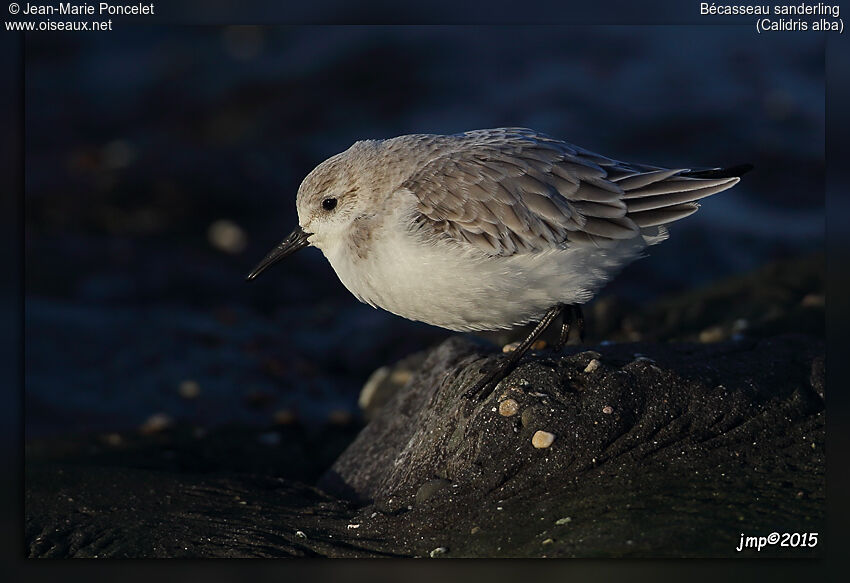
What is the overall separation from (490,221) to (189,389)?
358cm

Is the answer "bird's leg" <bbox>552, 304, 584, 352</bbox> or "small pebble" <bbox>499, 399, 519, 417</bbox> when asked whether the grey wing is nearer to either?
"bird's leg" <bbox>552, 304, 584, 352</bbox>

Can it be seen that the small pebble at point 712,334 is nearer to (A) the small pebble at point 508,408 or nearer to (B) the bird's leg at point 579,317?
(B) the bird's leg at point 579,317

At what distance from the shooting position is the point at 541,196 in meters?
4.57

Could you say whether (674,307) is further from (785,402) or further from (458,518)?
(458,518)

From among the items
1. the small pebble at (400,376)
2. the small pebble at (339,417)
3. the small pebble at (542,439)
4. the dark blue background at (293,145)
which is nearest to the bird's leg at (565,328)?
the small pebble at (542,439)

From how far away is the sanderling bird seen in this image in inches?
175

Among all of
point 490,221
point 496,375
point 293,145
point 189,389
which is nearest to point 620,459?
point 496,375

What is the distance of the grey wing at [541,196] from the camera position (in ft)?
14.7

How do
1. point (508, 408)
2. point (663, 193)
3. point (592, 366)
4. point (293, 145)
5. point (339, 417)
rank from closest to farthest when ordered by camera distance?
1. point (508, 408)
2. point (592, 366)
3. point (663, 193)
4. point (339, 417)
5. point (293, 145)

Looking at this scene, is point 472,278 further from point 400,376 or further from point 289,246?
point 400,376

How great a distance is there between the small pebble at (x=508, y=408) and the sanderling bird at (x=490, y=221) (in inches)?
6.2

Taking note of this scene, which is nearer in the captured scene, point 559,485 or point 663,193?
point 559,485

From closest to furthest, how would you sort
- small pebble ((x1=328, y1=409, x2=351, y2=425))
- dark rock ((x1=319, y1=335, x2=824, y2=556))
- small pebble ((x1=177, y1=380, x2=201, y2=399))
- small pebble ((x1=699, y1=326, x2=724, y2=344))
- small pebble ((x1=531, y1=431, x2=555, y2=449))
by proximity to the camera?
dark rock ((x1=319, y1=335, x2=824, y2=556)) < small pebble ((x1=531, y1=431, x2=555, y2=449)) < small pebble ((x1=699, y1=326, x2=724, y2=344)) < small pebble ((x1=328, y1=409, x2=351, y2=425)) < small pebble ((x1=177, y1=380, x2=201, y2=399))

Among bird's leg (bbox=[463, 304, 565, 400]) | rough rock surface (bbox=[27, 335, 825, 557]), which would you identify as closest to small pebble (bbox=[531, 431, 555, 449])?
rough rock surface (bbox=[27, 335, 825, 557])
